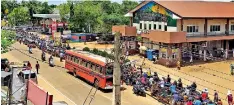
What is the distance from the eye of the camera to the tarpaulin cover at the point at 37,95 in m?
13.9

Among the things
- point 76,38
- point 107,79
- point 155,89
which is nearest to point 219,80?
point 155,89

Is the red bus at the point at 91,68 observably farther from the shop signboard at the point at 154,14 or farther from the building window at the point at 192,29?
the building window at the point at 192,29

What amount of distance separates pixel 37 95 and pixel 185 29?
23.5 metres

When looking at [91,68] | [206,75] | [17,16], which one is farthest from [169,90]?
[17,16]

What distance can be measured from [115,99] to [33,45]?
36143 mm

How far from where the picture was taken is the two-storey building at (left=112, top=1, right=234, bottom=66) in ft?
109

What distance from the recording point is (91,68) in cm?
2370

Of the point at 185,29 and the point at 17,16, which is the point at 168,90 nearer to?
the point at 185,29

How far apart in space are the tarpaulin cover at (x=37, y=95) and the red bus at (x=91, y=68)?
22.4 feet

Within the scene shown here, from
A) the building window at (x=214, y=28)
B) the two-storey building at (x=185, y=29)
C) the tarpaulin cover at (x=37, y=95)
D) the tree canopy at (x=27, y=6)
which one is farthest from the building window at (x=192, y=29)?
the tree canopy at (x=27, y=6)

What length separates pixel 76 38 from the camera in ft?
175

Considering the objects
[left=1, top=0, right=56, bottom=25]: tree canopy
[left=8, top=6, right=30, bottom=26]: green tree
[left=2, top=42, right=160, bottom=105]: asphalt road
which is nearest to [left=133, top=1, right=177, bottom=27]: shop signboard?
[left=2, top=42, right=160, bottom=105]: asphalt road

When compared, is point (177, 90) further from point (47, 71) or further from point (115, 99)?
point (47, 71)

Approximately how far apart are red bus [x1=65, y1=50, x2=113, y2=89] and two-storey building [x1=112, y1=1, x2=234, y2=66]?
959cm
